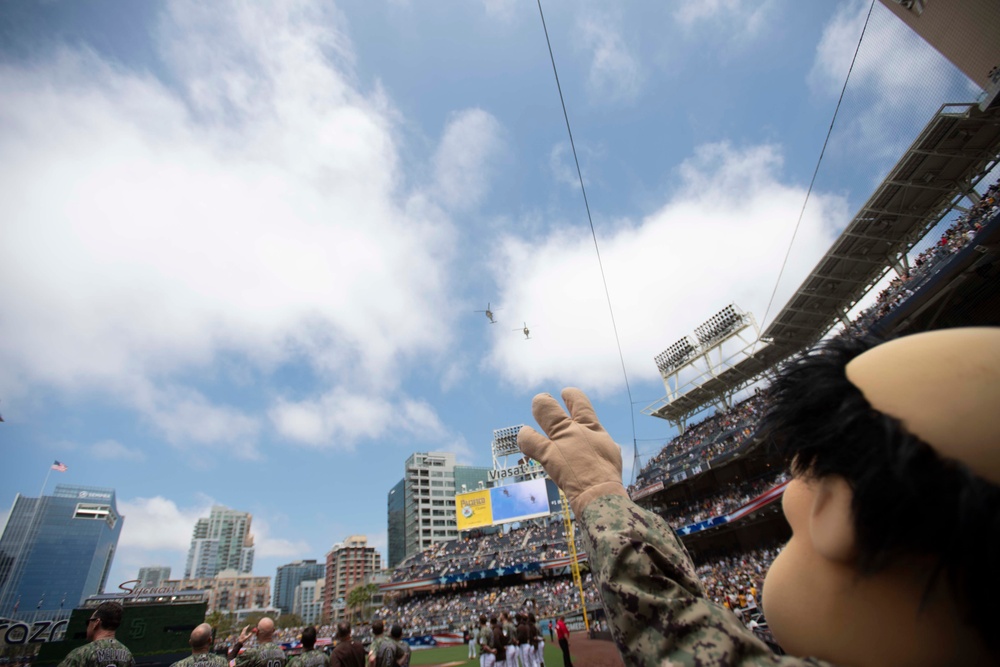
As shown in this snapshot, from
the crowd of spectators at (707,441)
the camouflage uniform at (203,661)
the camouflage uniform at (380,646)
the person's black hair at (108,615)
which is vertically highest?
the crowd of spectators at (707,441)

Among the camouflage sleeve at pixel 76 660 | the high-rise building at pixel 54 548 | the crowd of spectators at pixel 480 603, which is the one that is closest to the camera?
the camouflage sleeve at pixel 76 660

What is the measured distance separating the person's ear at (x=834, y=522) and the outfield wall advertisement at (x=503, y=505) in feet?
152

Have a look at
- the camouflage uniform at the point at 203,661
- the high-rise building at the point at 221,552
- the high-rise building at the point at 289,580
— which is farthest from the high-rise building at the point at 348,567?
→ the camouflage uniform at the point at 203,661

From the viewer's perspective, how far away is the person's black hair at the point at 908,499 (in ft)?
2.34

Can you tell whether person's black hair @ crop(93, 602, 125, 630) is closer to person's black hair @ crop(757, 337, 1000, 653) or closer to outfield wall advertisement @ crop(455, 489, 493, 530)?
person's black hair @ crop(757, 337, 1000, 653)

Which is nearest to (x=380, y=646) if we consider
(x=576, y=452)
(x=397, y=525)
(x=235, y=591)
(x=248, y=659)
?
(x=248, y=659)

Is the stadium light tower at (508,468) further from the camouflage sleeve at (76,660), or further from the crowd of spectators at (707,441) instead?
the camouflage sleeve at (76,660)

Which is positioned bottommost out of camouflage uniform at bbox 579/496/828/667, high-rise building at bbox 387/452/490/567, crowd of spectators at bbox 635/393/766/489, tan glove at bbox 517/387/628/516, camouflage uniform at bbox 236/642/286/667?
camouflage uniform at bbox 236/642/286/667

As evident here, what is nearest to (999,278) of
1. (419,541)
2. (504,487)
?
(504,487)

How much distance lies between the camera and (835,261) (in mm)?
19000

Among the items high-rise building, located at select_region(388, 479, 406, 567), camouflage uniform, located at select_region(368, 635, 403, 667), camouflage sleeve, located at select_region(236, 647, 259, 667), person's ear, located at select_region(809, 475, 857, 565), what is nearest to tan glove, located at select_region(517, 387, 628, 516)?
person's ear, located at select_region(809, 475, 857, 565)

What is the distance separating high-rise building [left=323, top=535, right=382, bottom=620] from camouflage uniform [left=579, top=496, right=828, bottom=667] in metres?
138

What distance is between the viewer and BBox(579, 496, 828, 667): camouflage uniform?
0.86 metres

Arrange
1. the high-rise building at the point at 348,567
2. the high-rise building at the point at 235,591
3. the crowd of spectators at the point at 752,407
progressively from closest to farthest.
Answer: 1. the crowd of spectators at the point at 752,407
2. the high-rise building at the point at 348,567
3. the high-rise building at the point at 235,591
